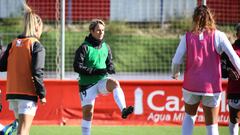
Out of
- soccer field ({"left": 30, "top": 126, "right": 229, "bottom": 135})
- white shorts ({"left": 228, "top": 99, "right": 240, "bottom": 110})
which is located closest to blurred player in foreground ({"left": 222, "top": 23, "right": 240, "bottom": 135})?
white shorts ({"left": 228, "top": 99, "right": 240, "bottom": 110})

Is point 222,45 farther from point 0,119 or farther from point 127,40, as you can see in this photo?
point 127,40

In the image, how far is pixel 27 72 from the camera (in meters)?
7.08

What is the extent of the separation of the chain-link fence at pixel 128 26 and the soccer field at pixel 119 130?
1.87 meters

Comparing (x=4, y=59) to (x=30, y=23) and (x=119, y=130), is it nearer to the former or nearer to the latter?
(x=30, y=23)

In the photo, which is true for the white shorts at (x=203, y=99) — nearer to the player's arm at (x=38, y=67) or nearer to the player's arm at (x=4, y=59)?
the player's arm at (x=38, y=67)

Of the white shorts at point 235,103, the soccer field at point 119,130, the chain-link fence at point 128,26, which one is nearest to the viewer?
the white shorts at point 235,103

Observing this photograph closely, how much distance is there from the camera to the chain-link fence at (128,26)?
47.3ft

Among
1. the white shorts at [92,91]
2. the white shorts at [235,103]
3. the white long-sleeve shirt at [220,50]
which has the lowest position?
the white shorts at [235,103]

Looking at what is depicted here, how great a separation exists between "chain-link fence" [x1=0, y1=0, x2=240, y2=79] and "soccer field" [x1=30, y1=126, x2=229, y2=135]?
1.87 meters

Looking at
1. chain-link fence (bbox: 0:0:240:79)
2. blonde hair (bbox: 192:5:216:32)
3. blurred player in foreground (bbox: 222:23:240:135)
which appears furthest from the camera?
chain-link fence (bbox: 0:0:240:79)

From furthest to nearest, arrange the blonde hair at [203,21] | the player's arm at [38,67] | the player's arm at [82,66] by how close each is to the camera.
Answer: the player's arm at [82,66] < the blonde hair at [203,21] < the player's arm at [38,67]

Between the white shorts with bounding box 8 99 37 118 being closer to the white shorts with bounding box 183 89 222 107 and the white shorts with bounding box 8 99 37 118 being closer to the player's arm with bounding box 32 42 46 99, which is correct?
the player's arm with bounding box 32 42 46 99

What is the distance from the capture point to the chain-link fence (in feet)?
47.3

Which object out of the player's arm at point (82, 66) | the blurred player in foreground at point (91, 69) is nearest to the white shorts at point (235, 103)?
the blurred player in foreground at point (91, 69)
